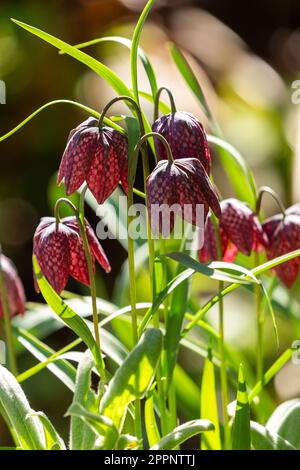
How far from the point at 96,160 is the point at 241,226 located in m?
0.26

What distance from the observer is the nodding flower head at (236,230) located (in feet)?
3.20

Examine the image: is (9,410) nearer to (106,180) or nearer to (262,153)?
(106,180)

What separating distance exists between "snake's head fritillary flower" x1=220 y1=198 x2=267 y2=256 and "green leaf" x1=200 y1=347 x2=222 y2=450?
0.14 m

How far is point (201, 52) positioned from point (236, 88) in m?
0.22

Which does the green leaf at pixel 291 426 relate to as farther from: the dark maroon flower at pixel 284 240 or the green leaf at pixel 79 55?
the green leaf at pixel 79 55

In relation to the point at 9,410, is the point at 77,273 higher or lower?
higher

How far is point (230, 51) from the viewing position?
2.47 m

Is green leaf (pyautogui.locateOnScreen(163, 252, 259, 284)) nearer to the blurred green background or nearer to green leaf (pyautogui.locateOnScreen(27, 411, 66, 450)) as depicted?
green leaf (pyautogui.locateOnScreen(27, 411, 66, 450))

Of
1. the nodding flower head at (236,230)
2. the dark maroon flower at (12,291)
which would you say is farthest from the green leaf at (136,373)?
the dark maroon flower at (12,291)

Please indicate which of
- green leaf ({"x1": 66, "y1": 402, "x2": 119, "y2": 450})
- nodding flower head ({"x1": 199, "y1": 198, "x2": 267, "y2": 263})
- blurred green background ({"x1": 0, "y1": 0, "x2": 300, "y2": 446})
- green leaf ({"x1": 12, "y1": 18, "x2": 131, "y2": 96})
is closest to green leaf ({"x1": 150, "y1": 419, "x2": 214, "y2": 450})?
green leaf ({"x1": 66, "y1": 402, "x2": 119, "y2": 450})

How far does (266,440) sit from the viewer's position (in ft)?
2.96

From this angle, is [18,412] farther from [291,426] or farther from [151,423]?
[291,426]

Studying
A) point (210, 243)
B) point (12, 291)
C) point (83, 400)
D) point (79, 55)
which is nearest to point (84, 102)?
point (12, 291)

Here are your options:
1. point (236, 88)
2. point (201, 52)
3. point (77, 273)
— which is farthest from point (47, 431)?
point (201, 52)
